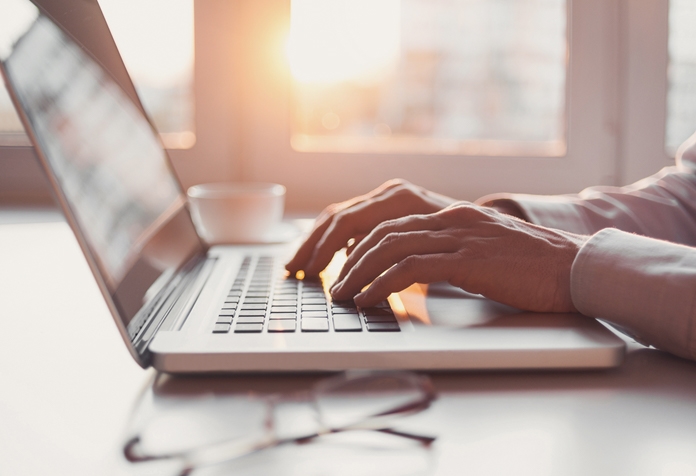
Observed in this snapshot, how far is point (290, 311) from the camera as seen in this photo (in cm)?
47

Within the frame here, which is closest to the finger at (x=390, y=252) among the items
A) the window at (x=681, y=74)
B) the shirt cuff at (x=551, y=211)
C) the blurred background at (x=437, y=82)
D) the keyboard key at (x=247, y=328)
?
the keyboard key at (x=247, y=328)

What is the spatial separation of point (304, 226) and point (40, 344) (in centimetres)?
60

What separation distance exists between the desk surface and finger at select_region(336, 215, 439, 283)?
17cm

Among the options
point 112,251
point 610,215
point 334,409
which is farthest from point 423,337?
point 610,215

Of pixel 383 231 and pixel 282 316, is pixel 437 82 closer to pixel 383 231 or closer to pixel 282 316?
pixel 383 231

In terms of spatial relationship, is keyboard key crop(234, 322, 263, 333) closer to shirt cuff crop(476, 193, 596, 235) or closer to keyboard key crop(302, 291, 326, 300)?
keyboard key crop(302, 291, 326, 300)

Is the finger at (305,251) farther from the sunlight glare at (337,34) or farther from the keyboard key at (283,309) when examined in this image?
the sunlight glare at (337,34)

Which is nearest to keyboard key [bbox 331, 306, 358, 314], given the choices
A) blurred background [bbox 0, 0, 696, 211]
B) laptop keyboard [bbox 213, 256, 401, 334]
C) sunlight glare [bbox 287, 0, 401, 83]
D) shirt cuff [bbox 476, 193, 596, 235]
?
laptop keyboard [bbox 213, 256, 401, 334]

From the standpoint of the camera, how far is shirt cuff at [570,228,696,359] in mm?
409

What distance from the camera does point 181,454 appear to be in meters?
0.29

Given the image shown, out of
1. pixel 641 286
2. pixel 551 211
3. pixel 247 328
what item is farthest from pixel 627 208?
pixel 247 328

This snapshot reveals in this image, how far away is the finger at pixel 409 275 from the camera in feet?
1.56

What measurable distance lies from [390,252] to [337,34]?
37.2 inches

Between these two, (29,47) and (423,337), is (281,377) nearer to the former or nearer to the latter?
(423,337)
